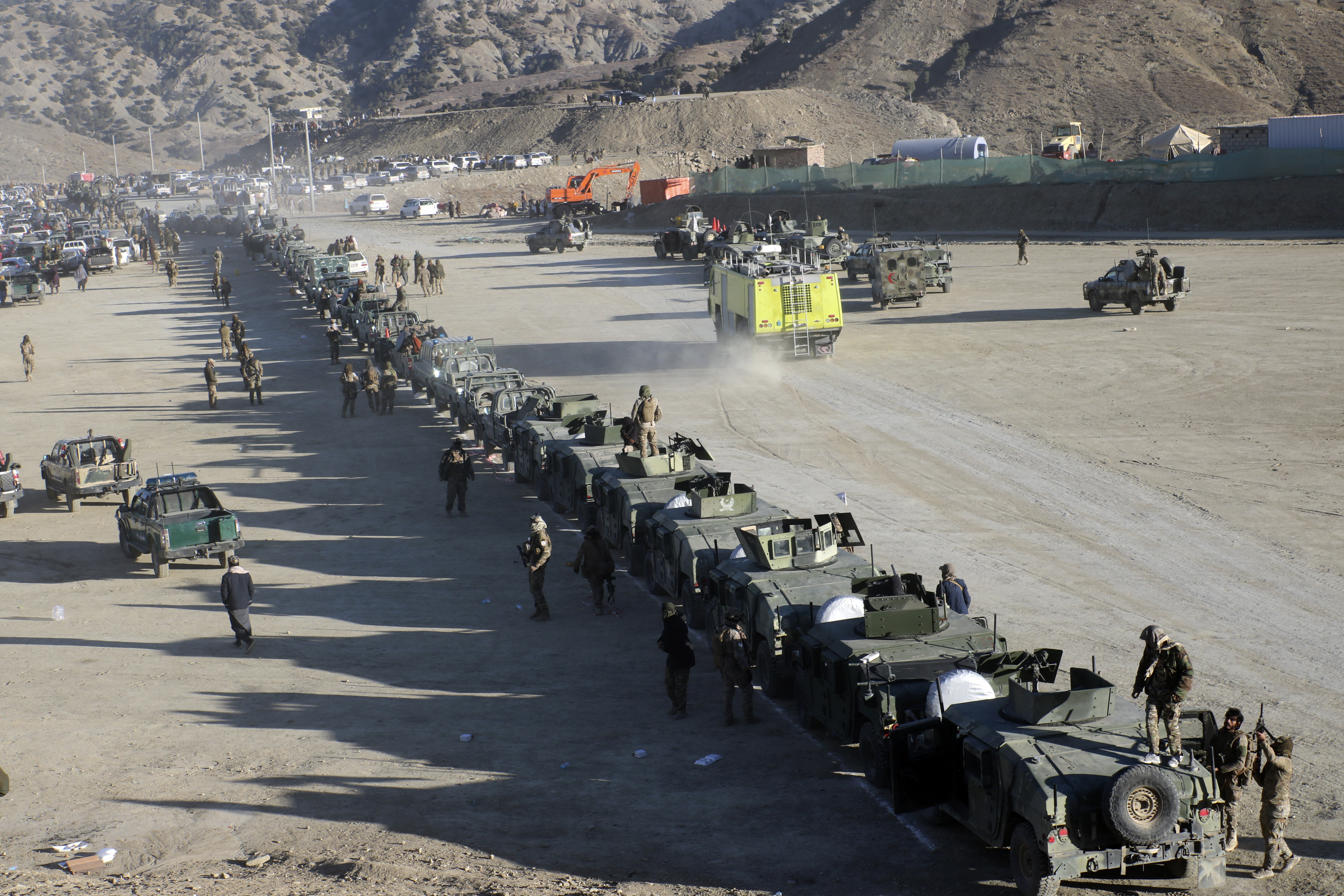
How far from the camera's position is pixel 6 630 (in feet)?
61.4

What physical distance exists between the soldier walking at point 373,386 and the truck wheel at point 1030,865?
25.2 m

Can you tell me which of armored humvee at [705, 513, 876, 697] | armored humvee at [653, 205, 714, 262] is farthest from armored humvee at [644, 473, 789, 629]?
armored humvee at [653, 205, 714, 262]

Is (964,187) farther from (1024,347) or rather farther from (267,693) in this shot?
(267,693)

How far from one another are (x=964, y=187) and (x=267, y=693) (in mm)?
63462

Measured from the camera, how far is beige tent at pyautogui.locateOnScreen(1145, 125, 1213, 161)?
81.3 m

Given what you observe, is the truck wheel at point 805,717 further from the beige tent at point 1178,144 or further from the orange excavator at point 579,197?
the orange excavator at point 579,197

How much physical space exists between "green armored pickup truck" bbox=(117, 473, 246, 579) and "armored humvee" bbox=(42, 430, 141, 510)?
11.4 feet

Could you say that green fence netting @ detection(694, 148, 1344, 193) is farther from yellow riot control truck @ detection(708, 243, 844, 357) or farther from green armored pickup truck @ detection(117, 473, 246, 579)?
green armored pickup truck @ detection(117, 473, 246, 579)

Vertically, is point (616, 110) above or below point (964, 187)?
above

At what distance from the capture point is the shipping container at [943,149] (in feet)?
285

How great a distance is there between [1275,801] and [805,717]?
15.7 ft

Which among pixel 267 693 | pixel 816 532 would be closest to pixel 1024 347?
pixel 816 532

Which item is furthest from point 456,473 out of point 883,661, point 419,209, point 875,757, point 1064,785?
point 419,209

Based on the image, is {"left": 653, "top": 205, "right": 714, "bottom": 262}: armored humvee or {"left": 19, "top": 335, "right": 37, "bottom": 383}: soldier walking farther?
{"left": 653, "top": 205, "right": 714, "bottom": 262}: armored humvee
